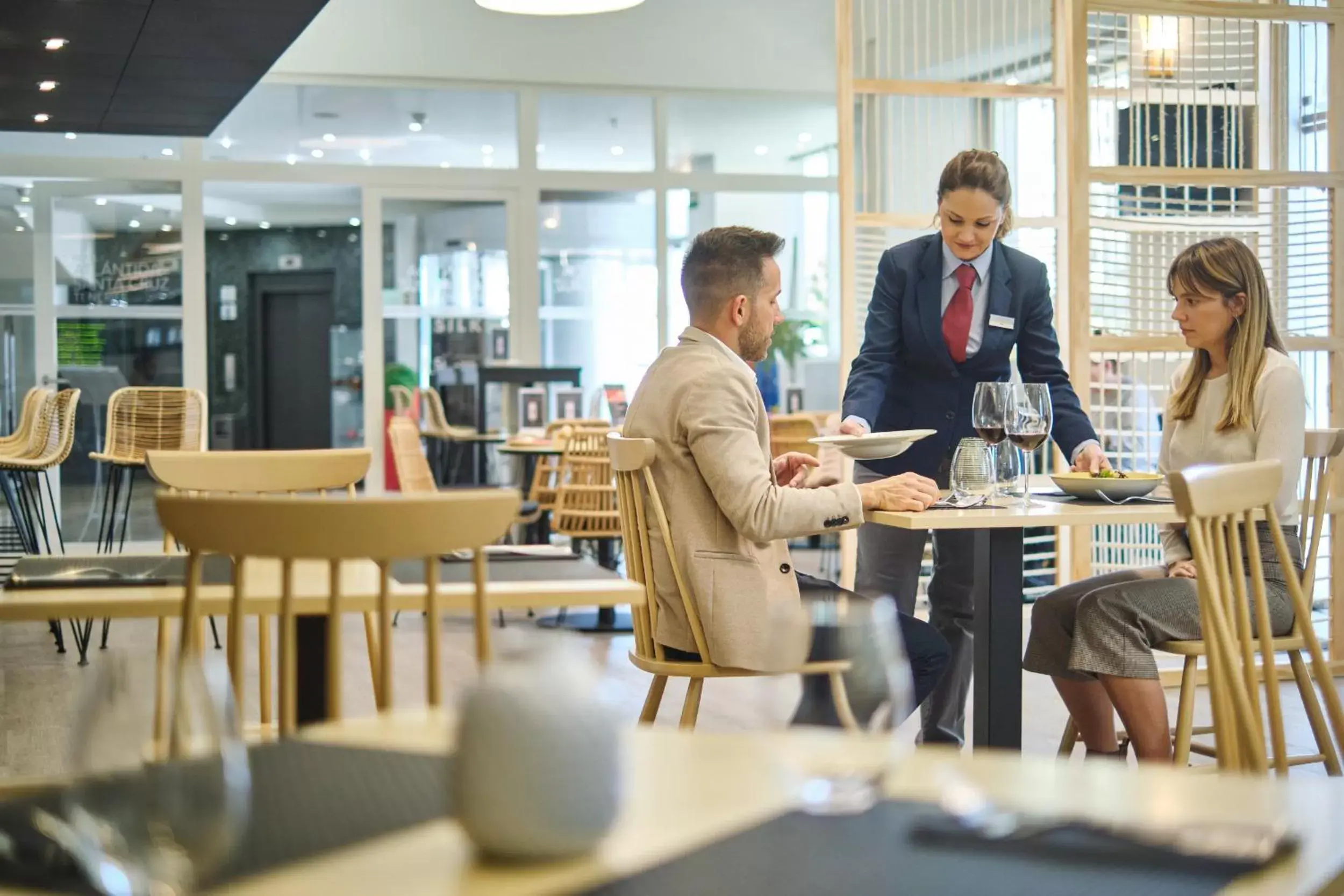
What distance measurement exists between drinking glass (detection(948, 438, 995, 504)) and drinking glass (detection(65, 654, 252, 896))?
222cm

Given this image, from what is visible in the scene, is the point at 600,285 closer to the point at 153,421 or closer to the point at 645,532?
the point at 153,421

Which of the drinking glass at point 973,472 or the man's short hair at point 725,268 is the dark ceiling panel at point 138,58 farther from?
the drinking glass at point 973,472

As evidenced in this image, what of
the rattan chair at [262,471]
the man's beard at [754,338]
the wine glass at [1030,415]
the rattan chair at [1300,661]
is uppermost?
the man's beard at [754,338]

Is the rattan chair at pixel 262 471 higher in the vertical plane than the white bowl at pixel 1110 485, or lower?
higher

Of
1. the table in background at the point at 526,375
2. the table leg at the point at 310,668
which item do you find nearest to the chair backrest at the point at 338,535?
the table leg at the point at 310,668

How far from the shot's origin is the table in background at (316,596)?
1871mm

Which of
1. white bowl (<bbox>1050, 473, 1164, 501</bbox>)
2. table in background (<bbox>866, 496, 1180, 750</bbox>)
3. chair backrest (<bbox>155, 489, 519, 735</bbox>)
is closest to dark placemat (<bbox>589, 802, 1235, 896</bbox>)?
chair backrest (<bbox>155, 489, 519, 735</bbox>)

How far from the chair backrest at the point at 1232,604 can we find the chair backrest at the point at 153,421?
594 centimetres

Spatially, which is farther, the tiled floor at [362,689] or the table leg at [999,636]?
the tiled floor at [362,689]

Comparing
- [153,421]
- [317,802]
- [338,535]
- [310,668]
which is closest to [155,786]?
[317,802]

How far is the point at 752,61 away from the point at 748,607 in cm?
857

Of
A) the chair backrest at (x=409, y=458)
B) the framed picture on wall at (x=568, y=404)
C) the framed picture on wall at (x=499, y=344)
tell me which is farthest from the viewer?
the framed picture on wall at (x=499, y=344)

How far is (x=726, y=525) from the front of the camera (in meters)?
2.79

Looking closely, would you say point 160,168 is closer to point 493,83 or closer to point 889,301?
point 493,83
